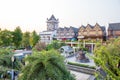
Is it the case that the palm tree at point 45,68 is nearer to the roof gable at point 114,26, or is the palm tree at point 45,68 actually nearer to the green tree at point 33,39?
the roof gable at point 114,26

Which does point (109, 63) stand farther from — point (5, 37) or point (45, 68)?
point (5, 37)

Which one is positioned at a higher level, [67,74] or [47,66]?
[47,66]

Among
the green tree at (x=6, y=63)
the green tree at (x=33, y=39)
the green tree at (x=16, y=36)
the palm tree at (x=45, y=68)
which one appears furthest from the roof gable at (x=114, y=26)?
the palm tree at (x=45, y=68)

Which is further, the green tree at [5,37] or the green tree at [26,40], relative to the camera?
the green tree at [26,40]

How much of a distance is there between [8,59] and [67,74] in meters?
3.95

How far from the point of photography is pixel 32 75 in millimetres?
4879

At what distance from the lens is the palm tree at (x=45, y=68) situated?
4.76 metres

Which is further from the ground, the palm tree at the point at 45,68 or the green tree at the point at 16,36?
the green tree at the point at 16,36

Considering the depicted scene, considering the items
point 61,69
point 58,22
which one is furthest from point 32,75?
point 58,22

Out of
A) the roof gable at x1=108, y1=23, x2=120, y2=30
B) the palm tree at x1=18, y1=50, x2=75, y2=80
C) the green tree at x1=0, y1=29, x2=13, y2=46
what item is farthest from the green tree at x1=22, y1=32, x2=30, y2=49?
the palm tree at x1=18, y1=50, x2=75, y2=80

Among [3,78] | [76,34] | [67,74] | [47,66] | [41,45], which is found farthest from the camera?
[76,34]

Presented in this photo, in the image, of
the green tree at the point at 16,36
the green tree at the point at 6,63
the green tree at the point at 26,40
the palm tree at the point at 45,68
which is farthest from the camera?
the green tree at the point at 26,40

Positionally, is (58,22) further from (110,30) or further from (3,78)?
(3,78)

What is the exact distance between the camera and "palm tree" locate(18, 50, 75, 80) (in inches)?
188
